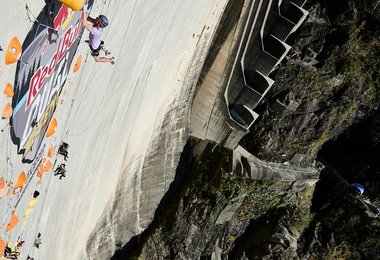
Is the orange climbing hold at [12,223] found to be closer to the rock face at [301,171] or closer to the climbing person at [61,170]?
the climbing person at [61,170]

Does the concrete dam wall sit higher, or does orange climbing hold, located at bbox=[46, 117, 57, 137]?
the concrete dam wall

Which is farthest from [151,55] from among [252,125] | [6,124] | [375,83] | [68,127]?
[375,83]

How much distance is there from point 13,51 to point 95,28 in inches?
83.1

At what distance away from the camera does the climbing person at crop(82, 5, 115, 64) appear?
7.73m

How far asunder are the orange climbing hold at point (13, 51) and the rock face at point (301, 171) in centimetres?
925

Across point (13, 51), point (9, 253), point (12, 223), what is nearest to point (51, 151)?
point (12, 223)

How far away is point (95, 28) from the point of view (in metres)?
7.92

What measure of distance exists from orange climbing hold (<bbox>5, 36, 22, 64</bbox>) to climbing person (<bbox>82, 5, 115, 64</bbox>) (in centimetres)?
171

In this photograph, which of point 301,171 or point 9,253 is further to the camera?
point 301,171

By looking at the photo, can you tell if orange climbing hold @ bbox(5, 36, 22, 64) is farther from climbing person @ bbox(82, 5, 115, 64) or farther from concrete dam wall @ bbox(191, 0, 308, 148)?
concrete dam wall @ bbox(191, 0, 308, 148)

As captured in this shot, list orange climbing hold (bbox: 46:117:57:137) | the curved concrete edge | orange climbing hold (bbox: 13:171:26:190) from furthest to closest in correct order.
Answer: the curved concrete edge, orange climbing hold (bbox: 46:117:57:137), orange climbing hold (bbox: 13:171:26:190)

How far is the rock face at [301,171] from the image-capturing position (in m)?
14.5

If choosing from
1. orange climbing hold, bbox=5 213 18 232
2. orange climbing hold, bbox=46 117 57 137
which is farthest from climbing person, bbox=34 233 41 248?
orange climbing hold, bbox=46 117 57 137

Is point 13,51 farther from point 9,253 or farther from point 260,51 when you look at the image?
point 260,51
